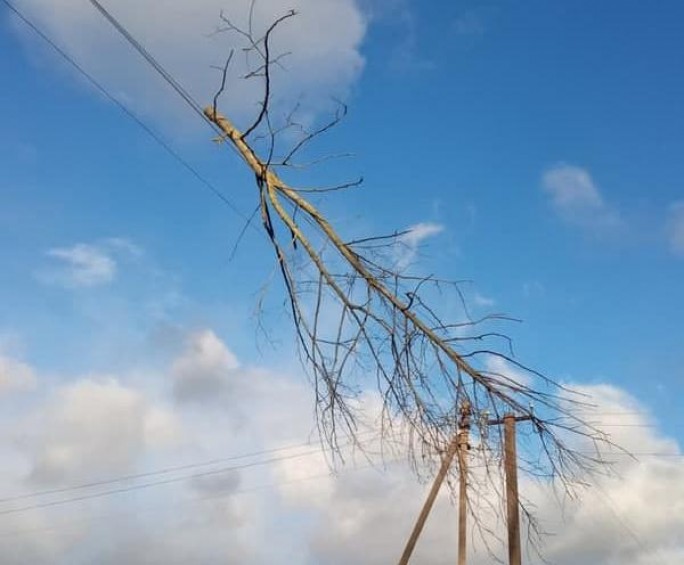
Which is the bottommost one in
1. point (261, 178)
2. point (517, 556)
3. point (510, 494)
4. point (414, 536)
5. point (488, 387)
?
point (510, 494)

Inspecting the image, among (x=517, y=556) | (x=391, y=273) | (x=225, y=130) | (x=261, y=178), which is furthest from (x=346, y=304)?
(x=517, y=556)

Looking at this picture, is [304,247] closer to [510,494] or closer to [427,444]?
[427,444]

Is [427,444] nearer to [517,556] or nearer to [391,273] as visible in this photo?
[391,273]

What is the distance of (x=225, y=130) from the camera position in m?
3.31

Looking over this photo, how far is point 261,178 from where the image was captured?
10.8 feet

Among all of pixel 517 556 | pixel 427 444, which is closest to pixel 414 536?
pixel 517 556

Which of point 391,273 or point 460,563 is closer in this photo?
point 391,273

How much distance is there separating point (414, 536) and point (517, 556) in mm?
2937

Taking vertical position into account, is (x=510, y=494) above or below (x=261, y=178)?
below

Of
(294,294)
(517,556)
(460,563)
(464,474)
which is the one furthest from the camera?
(460,563)

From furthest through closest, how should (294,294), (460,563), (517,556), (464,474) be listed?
(460,563) → (517,556) → (294,294) → (464,474)

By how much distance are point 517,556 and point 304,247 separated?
1396cm

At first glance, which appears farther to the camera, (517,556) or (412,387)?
(517,556)

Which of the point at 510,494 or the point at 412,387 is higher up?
the point at 412,387
